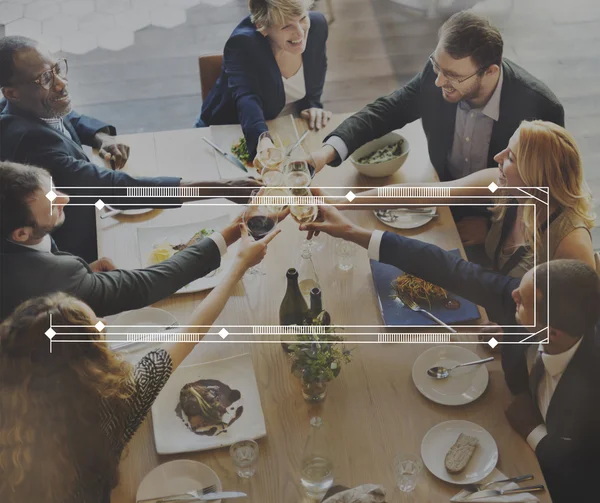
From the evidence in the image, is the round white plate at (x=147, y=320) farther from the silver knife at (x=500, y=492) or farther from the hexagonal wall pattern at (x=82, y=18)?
the silver knife at (x=500, y=492)

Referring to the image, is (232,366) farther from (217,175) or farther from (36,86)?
(36,86)

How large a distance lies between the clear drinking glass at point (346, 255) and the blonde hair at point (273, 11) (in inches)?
27.9

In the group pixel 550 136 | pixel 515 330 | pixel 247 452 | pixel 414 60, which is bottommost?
pixel 247 452

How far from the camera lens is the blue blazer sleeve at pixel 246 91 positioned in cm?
236

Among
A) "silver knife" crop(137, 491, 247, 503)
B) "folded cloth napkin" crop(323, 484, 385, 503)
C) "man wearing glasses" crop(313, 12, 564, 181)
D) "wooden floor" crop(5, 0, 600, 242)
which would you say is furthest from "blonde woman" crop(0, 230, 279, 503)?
"man wearing glasses" crop(313, 12, 564, 181)

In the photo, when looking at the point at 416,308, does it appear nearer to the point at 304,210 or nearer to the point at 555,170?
the point at 304,210

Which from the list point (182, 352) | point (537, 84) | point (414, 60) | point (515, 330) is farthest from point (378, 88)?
point (182, 352)

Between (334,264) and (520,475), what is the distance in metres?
0.78

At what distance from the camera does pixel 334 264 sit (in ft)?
7.07

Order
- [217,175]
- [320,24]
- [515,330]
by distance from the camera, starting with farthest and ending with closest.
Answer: [217,175] < [320,24] < [515,330]

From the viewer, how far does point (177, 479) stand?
176 cm

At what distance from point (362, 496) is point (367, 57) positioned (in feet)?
4.28

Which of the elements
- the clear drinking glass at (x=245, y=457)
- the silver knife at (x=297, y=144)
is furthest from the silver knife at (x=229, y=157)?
the clear drinking glass at (x=245, y=457)

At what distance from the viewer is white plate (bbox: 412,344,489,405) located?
74.0 inches
